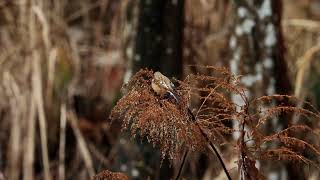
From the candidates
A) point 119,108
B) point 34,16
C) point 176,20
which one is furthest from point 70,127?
point 119,108

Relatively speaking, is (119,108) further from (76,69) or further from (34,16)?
(76,69)

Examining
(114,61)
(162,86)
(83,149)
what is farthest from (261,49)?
(114,61)

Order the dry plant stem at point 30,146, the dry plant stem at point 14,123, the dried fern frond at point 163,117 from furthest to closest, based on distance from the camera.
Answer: the dry plant stem at point 14,123
the dry plant stem at point 30,146
the dried fern frond at point 163,117

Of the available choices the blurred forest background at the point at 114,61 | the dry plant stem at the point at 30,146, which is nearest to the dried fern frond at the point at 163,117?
the blurred forest background at the point at 114,61

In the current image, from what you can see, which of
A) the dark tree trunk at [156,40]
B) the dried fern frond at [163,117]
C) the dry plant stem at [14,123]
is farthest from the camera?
the dry plant stem at [14,123]

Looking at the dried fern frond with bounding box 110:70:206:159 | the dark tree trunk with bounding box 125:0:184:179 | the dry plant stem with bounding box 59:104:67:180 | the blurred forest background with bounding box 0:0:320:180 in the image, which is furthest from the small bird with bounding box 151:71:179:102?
the dry plant stem with bounding box 59:104:67:180

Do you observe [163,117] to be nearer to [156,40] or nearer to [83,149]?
[156,40]

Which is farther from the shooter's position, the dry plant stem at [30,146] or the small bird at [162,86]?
the dry plant stem at [30,146]

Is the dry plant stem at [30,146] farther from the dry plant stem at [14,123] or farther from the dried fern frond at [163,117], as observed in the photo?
the dried fern frond at [163,117]

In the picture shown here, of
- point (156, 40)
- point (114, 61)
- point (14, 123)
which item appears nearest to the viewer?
point (156, 40)

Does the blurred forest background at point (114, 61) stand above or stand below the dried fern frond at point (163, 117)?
above
